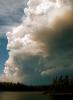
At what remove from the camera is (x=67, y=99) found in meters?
131
